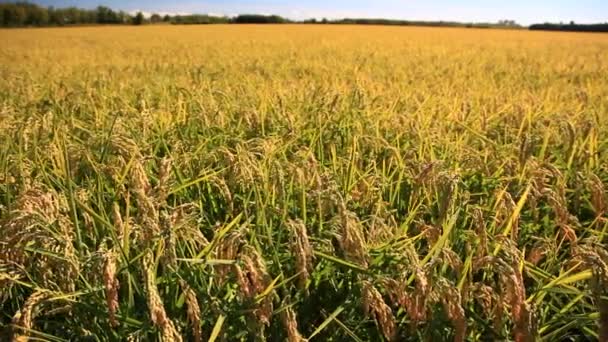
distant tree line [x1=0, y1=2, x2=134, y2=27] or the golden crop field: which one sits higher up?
the golden crop field

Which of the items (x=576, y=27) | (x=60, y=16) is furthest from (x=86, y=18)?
(x=576, y=27)

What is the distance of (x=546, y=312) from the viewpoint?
1.43 metres

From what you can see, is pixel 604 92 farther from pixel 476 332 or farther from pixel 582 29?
pixel 582 29

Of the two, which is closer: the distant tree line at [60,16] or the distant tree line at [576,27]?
the distant tree line at [576,27]

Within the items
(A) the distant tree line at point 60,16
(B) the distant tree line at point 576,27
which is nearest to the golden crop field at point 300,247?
(B) the distant tree line at point 576,27

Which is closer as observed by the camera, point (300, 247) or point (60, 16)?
point (300, 247)

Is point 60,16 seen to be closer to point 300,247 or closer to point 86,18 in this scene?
point 86,18

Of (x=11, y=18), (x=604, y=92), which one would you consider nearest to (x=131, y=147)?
(x=604, y=92)

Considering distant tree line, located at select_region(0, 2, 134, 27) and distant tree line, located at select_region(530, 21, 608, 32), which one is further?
distant tree line, located at select_region(0, 2, 134, 27)

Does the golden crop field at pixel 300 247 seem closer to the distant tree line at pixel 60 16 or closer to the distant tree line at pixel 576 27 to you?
the distant tree line at pixel 576 27

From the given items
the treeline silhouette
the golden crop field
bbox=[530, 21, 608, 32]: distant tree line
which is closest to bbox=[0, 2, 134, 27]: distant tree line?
the treeline silhouette

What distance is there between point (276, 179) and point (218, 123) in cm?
115

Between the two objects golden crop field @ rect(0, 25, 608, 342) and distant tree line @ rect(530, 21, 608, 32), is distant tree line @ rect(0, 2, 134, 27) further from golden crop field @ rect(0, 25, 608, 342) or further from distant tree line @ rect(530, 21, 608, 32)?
golden crop field @ rect(0, 25, 608, 342)

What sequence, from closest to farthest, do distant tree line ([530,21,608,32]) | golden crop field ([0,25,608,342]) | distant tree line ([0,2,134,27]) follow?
golden crop field ([0,25,608,342]) → distant tree line ([530,21,608,32]) → distant tree line ([0,2,134,27])
